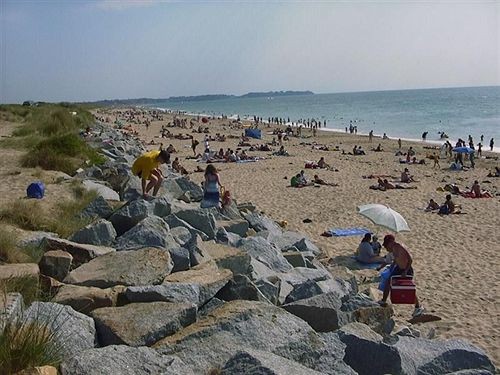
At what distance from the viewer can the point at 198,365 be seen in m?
3.33

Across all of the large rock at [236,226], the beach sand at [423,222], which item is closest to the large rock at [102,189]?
the large rock at [236,226]

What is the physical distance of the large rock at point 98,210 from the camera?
7230 mm

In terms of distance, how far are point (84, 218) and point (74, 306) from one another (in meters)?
3.43

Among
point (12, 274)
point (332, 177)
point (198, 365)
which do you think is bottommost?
point (332, 177)

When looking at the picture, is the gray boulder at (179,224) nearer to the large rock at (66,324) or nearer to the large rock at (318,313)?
the large rock at (318,313)

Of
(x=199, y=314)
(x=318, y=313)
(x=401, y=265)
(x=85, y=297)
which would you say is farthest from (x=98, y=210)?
(x=401, y=265)

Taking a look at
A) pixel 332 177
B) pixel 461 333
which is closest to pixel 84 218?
pixel 461 333

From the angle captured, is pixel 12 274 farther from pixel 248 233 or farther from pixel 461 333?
pixel 461 333

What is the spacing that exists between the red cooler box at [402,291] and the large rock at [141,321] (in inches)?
162

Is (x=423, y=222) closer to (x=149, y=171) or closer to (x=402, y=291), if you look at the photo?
(x=402, y=291)

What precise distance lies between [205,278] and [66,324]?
1.42m

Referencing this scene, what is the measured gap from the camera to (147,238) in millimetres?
5602

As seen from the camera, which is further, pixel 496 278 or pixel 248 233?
pixel 496 278

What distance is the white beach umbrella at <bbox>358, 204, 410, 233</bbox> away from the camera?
979cm
